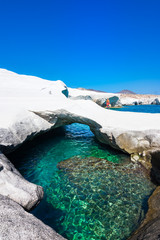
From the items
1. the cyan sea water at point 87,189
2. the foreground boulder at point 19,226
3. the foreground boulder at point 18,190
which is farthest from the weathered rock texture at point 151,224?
the foreground boulder at point 18,190

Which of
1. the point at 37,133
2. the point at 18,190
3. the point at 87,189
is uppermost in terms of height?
the point at 37,133

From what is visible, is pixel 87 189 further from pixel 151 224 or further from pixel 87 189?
pixel 151 224

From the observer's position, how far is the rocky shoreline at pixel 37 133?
9.57 ft

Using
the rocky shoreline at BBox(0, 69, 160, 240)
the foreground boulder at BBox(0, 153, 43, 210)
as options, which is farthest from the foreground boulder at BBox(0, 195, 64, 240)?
the foreground boulder at BBox(0, 153, 43, 210)

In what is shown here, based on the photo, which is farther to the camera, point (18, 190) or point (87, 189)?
point (87, 189)

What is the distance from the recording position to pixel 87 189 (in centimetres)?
591

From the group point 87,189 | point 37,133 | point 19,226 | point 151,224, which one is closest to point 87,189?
point 87,189

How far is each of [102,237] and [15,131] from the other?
564 centimetres

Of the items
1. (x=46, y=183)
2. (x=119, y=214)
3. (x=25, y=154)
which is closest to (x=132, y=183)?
(x=119, y=214)

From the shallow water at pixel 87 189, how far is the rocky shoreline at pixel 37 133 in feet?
2.41

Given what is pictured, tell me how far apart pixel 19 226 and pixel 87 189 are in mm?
3614

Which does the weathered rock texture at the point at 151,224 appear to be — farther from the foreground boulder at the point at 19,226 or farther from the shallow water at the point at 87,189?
the foreground boulder at the point at 19,226

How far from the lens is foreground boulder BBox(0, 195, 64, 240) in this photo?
2504 mm

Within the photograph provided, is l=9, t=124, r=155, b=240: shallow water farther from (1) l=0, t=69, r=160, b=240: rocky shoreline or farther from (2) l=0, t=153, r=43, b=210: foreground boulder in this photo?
(2) l=0, t=153, r=43, b=210: foreground boulder
